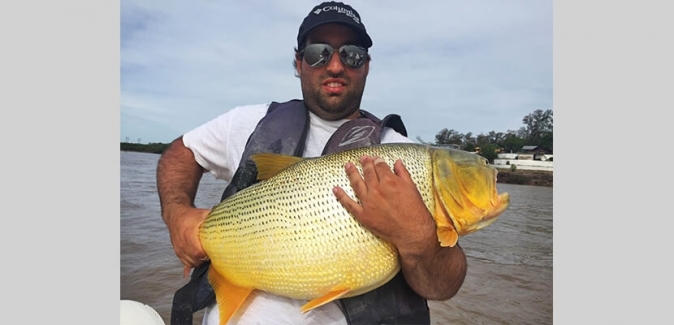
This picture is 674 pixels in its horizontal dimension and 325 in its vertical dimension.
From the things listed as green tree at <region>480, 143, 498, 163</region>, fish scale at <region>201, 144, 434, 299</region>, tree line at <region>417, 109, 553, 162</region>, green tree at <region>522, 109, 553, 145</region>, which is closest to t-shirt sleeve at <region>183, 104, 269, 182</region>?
fish scale at <region>201, 144, 434, 299</region>

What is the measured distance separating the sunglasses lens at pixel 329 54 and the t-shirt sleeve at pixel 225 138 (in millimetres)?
235

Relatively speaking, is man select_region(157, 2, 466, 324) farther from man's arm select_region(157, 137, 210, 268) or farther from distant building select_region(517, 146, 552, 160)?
distant building select_region(517, 146, 552, 160)

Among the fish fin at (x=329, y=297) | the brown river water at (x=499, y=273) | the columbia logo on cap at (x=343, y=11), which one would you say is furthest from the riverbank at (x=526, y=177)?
the fish fin at (x=329, y=297)

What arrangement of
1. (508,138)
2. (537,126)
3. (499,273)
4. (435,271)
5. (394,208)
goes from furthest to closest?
(499,273) < (537,126) < (508,138) < (435,271) < (394,208)

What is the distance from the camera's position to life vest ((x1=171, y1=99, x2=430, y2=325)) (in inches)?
50.3

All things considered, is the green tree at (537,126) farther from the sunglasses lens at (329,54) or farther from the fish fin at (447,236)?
the fish fin at (447,236)

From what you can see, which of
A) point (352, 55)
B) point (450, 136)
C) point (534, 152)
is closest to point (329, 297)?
point (352, 55)

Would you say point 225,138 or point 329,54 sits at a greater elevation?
point 329,54

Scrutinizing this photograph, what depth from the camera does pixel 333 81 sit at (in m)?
1.43

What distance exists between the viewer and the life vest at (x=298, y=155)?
4.19 ft

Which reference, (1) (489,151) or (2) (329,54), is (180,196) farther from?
(1) (489,151)

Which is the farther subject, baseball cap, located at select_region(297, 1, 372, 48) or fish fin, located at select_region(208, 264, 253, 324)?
baseball cap, located at select_region(297, 1, 372, 48)

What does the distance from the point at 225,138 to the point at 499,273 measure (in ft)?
8.81

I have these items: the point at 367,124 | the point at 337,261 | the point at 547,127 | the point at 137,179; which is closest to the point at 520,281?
the point at 547,127
